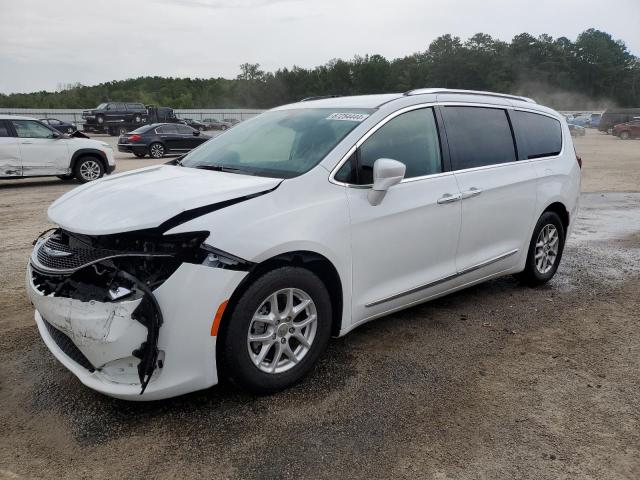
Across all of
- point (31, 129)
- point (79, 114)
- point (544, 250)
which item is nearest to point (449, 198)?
point (544, 250)

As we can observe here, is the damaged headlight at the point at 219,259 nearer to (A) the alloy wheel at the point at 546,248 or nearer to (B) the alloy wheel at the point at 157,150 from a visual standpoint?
(A) the alloy wheel at the point at 546,248

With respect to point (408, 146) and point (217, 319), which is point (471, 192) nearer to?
point (408, 146)

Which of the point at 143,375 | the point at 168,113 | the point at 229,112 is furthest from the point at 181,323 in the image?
the point at 229,112

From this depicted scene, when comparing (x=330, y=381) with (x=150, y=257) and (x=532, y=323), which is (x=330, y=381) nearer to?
(x=150, y=257)

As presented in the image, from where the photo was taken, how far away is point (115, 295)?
2701 millimetres

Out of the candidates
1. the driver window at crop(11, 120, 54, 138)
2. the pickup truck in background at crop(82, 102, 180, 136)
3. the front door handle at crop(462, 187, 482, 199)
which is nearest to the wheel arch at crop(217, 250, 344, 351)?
the front door handle at crop(462, 187, 482, 199)

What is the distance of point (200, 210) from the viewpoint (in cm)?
290

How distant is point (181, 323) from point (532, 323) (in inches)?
118

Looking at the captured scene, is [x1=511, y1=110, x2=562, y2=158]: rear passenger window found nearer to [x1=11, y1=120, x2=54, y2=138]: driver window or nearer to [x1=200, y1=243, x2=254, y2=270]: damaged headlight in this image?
[x1=200, y1=243, x2=254, y2=270]: damaged headlight

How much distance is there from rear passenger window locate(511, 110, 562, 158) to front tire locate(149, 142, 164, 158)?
1855 centimetres

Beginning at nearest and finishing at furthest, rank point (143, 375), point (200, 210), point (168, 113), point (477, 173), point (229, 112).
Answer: point (143, 375), point (200, 210), point (477, 173), point (168, 113), point (229, 112)

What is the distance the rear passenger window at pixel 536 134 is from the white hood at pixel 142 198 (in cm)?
271

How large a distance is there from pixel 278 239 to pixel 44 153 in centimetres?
1178

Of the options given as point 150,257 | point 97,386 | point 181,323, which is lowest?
point 97,386
